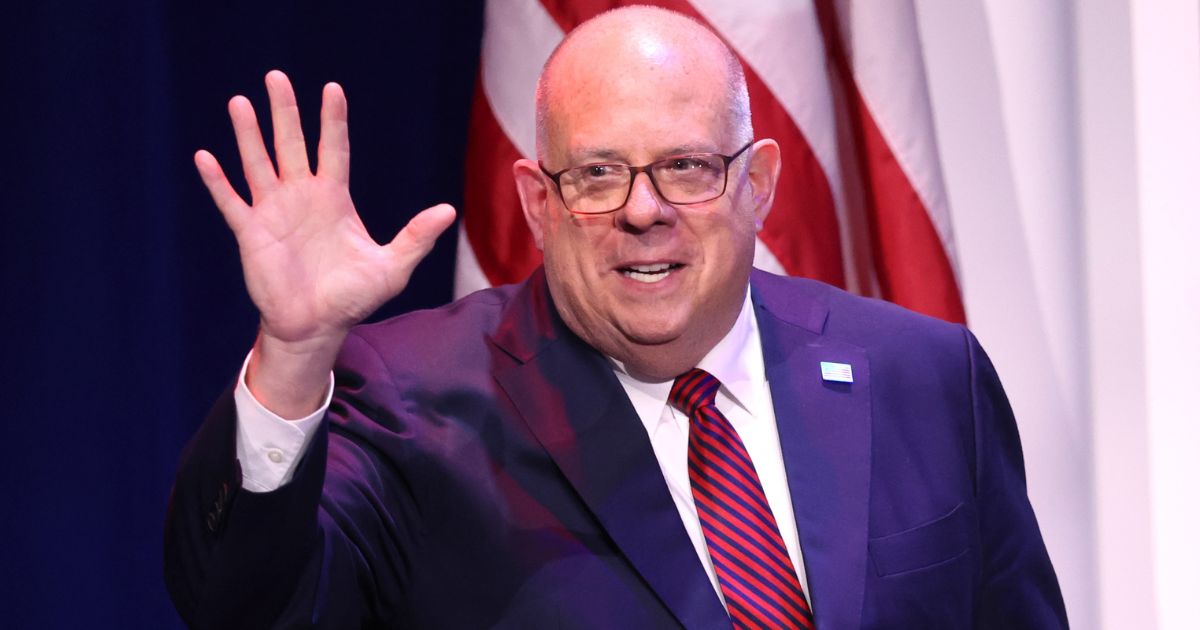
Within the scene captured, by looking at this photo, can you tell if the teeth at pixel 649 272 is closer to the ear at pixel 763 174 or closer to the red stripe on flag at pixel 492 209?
the ear at pixel 763 174

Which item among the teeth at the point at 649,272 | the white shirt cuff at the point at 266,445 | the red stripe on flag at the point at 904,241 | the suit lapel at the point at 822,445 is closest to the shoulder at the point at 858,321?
the suit lapel at the point at 822,445

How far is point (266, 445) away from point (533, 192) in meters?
0.55

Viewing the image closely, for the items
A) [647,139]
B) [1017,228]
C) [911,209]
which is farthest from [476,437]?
[1017,228]

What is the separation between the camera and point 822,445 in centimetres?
166

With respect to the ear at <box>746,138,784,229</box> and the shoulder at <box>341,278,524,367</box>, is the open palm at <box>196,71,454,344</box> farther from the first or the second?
the ear at <box>746,138,784,229</box>

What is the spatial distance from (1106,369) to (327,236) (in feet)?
5.51

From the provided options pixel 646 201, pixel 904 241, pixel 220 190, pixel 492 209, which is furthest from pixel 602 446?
pixel 904 241

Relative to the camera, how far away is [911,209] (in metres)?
2.34

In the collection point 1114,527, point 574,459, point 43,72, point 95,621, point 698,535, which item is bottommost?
point 1114,527

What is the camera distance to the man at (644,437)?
152cm

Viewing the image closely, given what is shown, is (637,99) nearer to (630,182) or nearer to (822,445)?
(630,182)

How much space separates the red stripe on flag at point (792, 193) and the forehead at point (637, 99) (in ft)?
2.08

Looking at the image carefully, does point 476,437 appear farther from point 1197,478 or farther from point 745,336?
point 1197,478

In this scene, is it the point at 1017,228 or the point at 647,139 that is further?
the point at 1017,228
